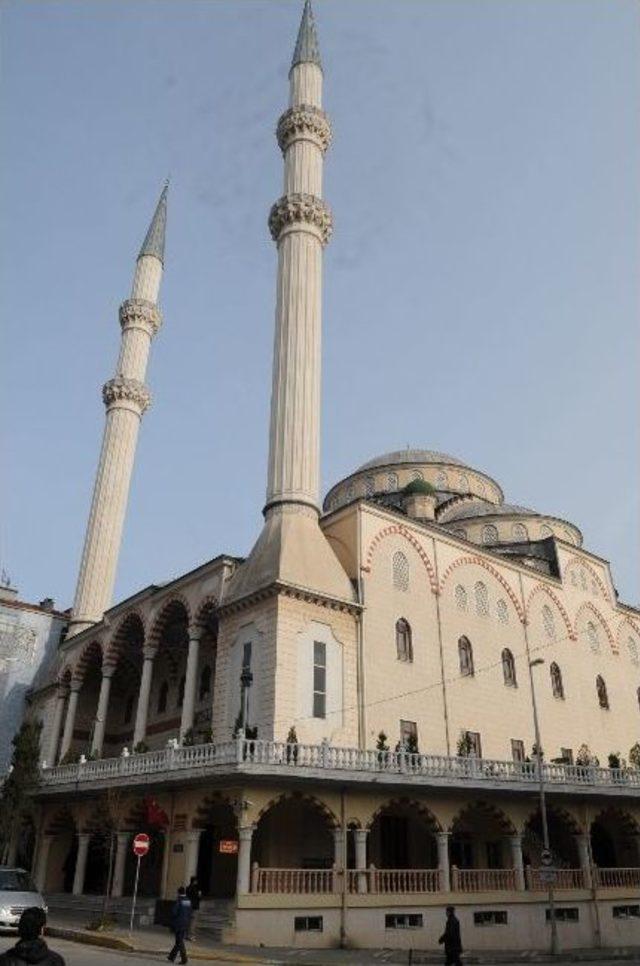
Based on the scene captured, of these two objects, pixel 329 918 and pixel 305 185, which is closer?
pixel 329 918

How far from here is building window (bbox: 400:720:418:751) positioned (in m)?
25.0

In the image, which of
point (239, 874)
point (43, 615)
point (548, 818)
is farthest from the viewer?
point (43, 615)

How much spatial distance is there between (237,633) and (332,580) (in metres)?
3.53

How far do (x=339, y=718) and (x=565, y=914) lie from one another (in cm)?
819

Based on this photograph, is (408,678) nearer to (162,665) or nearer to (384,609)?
(384,609)

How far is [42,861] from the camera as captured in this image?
2709 cm

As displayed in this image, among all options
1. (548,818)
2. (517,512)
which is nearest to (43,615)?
(517,512)

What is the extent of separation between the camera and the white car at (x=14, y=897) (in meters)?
15.8

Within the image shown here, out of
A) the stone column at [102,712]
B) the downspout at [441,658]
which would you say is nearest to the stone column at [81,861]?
the stone column at [102,712]

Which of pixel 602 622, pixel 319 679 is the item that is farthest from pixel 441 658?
pixel 602 622

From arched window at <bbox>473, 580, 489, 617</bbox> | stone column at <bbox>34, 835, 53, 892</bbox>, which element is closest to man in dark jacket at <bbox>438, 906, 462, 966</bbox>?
arched window at <bbox>473, 580, 489, 617</bbox>

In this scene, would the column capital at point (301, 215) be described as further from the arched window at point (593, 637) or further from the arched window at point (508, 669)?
the arched window at point (593, 637)

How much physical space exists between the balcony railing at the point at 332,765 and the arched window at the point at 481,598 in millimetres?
7302

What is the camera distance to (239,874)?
17.6 meters
